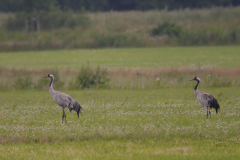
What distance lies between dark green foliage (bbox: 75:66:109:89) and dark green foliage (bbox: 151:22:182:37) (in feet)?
117

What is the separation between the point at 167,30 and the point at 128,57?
1506 cm

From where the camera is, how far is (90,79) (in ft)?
100.0

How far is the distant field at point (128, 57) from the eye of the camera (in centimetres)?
4473

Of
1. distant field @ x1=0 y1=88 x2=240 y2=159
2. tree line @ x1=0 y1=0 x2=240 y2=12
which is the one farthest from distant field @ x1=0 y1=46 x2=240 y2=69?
tree line @ x1=0 y1=0 x2=240 y2=12

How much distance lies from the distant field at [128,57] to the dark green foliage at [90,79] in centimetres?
1202

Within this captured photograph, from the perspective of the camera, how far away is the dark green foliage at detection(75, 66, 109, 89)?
1191 inches

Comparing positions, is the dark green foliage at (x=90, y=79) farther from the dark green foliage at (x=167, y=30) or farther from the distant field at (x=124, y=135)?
the dark green foliage at (x=167, y=30)

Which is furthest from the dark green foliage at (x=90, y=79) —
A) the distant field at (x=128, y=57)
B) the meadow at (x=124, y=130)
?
the distant field at (x=128, y=57)

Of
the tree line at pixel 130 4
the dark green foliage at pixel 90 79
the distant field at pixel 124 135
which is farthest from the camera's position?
the tree line at pixel 130 4

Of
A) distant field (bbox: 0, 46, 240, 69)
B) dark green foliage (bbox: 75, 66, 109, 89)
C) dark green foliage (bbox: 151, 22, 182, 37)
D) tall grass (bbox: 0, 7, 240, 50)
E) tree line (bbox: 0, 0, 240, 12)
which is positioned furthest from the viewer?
tree line (bbox: 0, 0, 240, 12)

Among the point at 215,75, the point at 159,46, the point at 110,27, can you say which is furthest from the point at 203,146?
the point at 110,27

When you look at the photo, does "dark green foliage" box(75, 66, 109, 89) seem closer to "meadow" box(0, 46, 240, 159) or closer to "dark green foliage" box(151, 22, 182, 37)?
"meadow" box(0, 46, 240, 159)

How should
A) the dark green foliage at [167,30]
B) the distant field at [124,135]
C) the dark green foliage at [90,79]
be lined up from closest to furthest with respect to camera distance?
the distant field at [124,135], the dark green foliage at [90,79], the dark green foliage at [167,30]

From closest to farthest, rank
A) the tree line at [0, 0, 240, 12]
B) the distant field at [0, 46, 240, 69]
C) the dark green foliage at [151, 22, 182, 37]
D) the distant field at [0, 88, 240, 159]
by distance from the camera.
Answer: the distant field at [0, 88, 240, 159] → the distant field at [0, 46, 240, 69] → the dark green foliage at [151, 22, 182, 37] → the tree line at [0, 0, 240, 12]
